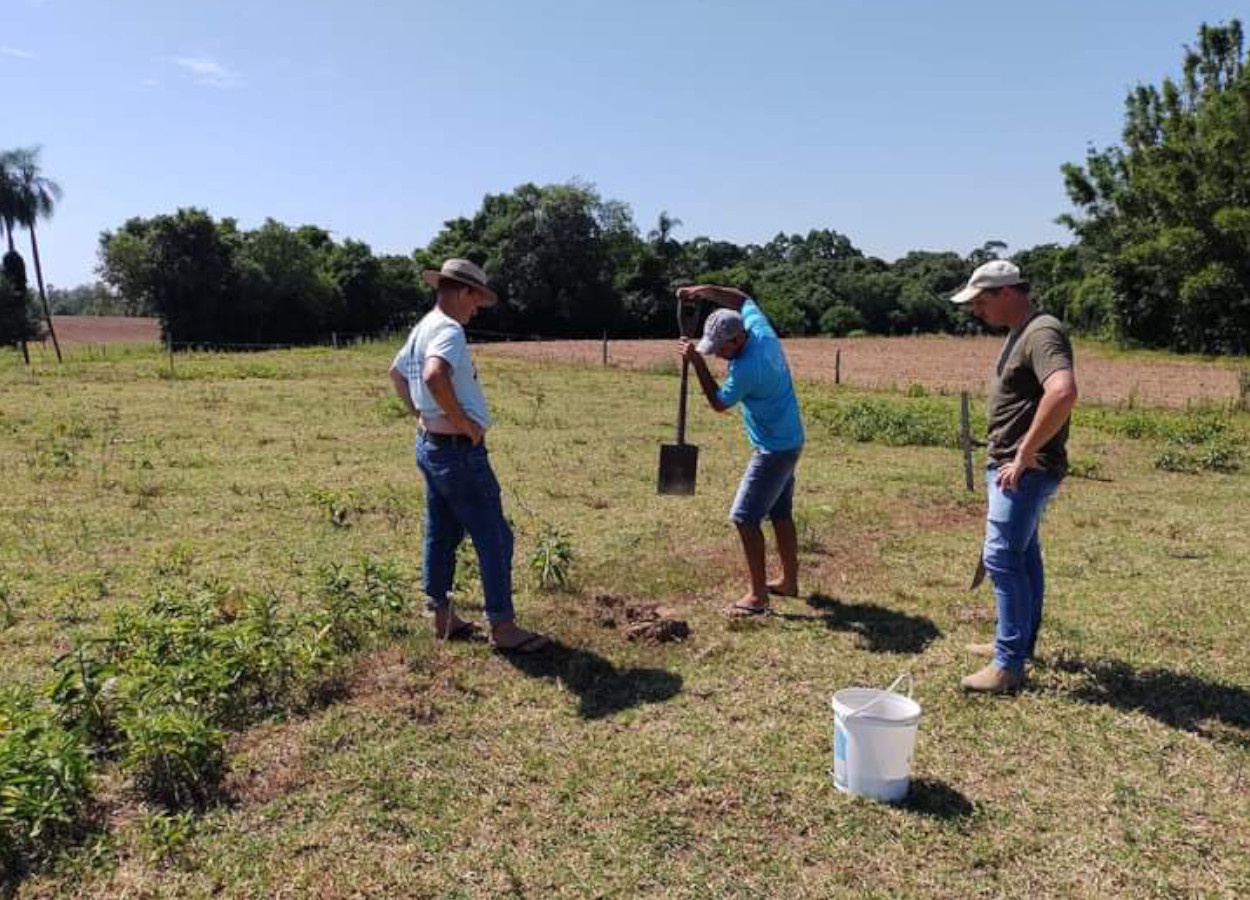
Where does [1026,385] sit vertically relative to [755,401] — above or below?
above

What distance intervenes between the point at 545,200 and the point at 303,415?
163ft

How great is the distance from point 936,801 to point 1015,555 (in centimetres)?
125

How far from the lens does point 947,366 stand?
31438 millimetres

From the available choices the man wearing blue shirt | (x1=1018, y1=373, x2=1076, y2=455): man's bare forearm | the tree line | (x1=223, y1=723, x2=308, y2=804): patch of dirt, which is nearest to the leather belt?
the man wearing blue shirt

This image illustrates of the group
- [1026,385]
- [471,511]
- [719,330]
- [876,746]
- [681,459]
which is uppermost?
[719,330]

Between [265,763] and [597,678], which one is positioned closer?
[265,763]

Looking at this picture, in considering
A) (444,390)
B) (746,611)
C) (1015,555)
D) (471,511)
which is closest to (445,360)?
(444,390)

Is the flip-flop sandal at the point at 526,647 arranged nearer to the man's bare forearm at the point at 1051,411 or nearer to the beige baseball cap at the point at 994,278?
the man's bare forearm at the point at 1051,411

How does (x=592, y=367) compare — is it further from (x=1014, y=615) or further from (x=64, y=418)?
(x=1014, y=615)

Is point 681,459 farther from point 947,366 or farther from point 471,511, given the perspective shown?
point 947,366

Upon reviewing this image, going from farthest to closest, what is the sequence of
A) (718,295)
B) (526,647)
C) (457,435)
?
1. (718,295)
2. (526,647)
3. (457,435)

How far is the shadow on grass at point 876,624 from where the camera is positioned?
498 centimetres

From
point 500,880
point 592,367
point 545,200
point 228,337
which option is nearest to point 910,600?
point 500,880

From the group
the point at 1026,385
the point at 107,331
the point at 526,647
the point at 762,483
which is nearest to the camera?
the point at 1026,385
